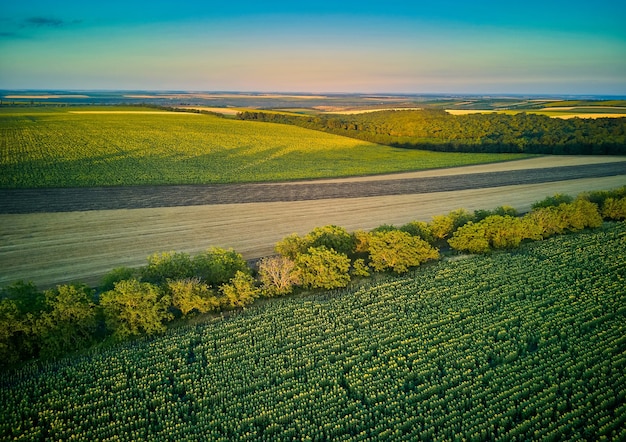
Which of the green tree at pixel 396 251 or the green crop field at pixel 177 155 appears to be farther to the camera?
the green crop field at pixel 177 155

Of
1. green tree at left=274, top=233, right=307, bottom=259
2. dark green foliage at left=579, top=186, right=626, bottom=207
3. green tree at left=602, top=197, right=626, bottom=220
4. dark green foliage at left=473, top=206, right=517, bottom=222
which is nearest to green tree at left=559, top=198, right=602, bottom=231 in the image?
green tree at left=602, top=197, right=626, bottom=220

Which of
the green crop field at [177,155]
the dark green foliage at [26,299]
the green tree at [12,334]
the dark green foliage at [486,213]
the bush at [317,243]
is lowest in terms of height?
the green tree at [12,334]

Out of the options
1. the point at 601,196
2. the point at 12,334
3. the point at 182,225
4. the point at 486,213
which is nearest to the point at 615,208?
the point at 601,196

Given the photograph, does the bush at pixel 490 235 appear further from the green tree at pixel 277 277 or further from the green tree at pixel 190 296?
the green tree at pixel 190 296

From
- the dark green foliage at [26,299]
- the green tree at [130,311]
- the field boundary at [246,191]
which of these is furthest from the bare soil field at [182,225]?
the green tree at [130,311]

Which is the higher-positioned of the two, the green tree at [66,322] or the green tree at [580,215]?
the green tree at [580,215]

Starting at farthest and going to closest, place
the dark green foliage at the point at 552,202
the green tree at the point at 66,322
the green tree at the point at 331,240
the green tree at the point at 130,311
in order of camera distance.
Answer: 1. the dark green foliage at the point at 552,202
2. the green tree at the point at 331,240
3. the green tree at the point at 130,311
4. the green tree at the point at 66,322

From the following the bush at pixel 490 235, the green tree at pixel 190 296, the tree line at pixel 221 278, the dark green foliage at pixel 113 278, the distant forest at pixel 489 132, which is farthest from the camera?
the distant forest at pixel 489 132
